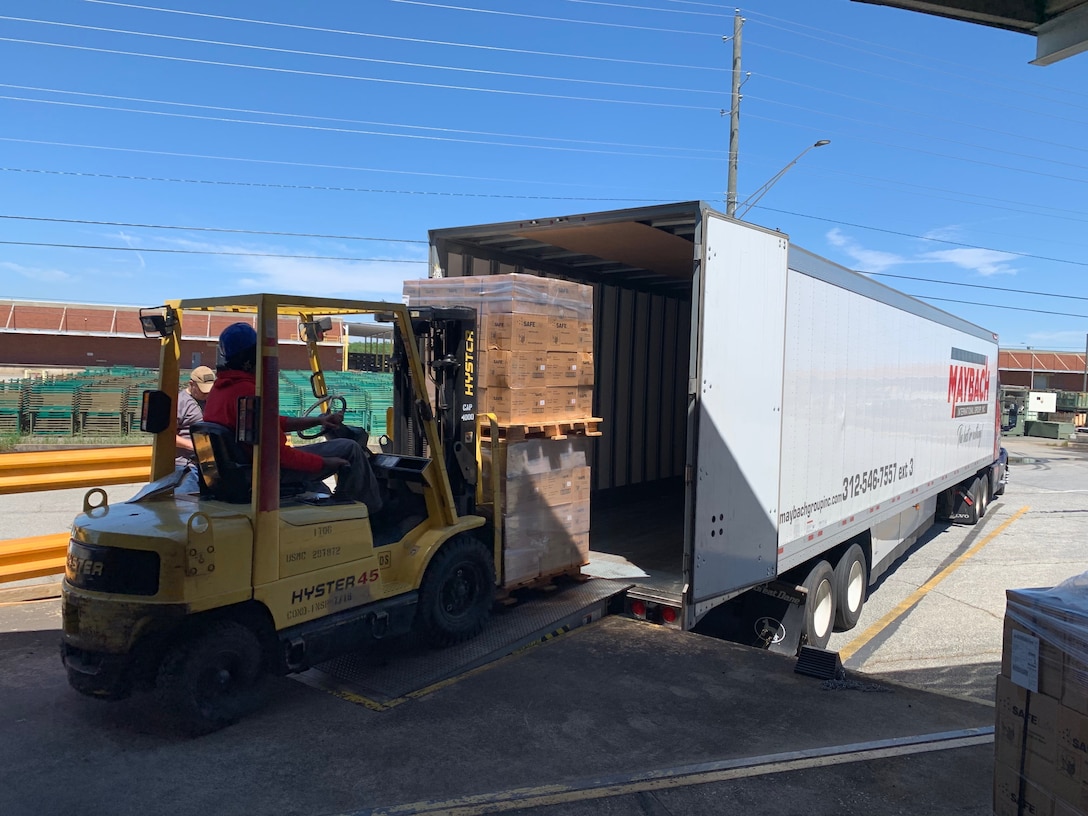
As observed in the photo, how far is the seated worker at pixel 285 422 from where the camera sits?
418 centimetres

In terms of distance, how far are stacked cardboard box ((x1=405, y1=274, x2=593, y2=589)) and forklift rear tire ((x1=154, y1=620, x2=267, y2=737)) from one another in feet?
6.27

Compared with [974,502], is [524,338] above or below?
above

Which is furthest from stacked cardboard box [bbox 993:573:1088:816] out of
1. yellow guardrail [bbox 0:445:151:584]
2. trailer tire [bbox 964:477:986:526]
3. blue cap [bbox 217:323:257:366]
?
trailer tire [bbox 964:477:986:526]

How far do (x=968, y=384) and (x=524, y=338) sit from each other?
32.8 feet

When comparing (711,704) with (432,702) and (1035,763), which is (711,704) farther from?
(1035,763)

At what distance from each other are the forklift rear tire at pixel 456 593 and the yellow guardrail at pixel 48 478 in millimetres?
2800

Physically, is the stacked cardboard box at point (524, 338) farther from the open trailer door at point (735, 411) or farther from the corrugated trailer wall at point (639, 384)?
the corrugated trailer wall at point (639, 384)

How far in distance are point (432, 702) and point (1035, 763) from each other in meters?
2.90

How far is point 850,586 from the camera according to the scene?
798 cm

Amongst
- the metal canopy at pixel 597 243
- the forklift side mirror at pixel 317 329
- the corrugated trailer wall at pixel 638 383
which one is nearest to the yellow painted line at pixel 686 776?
the forklift side mirror at pixel 317 329

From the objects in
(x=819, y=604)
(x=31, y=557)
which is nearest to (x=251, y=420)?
(x=31, y=557)

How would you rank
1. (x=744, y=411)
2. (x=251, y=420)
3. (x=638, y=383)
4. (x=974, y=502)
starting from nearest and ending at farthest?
1. (x=251, y=420)
2. (x=744, y=411)
3. (x=638, y=383)
4. (x=974, y=502)

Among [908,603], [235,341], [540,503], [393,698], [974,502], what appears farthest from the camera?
[974,502]

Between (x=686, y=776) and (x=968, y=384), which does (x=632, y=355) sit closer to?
(x=968, y=384)
